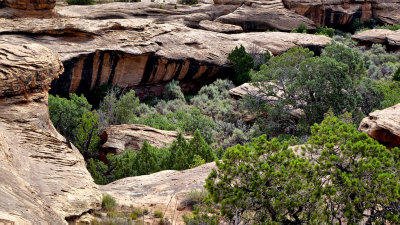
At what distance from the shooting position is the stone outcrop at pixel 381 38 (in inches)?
1368

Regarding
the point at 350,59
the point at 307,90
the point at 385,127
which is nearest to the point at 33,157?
the point at 385,127

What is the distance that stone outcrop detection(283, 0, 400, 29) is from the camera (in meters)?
40.5

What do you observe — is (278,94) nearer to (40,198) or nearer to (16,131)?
(16,131)

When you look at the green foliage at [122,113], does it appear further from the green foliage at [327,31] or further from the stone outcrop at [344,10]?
the stone outcrop at [344,10]

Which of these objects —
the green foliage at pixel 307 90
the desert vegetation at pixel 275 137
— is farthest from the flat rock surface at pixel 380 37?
the green foliage at pixel 307 90

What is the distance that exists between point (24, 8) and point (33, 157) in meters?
25.0

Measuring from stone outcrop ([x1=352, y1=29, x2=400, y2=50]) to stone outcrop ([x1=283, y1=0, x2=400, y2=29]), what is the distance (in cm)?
521

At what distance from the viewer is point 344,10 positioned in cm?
4194

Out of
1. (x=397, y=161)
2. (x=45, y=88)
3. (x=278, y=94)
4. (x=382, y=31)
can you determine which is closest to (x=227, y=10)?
(x=382, y=31)

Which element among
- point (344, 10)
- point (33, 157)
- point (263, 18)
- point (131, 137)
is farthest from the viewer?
point (344, 10)

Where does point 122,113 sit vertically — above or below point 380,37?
above

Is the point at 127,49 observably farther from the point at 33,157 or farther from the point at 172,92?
the point at 33,157

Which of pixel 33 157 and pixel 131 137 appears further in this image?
pixel 131 137

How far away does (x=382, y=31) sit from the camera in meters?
36.8
